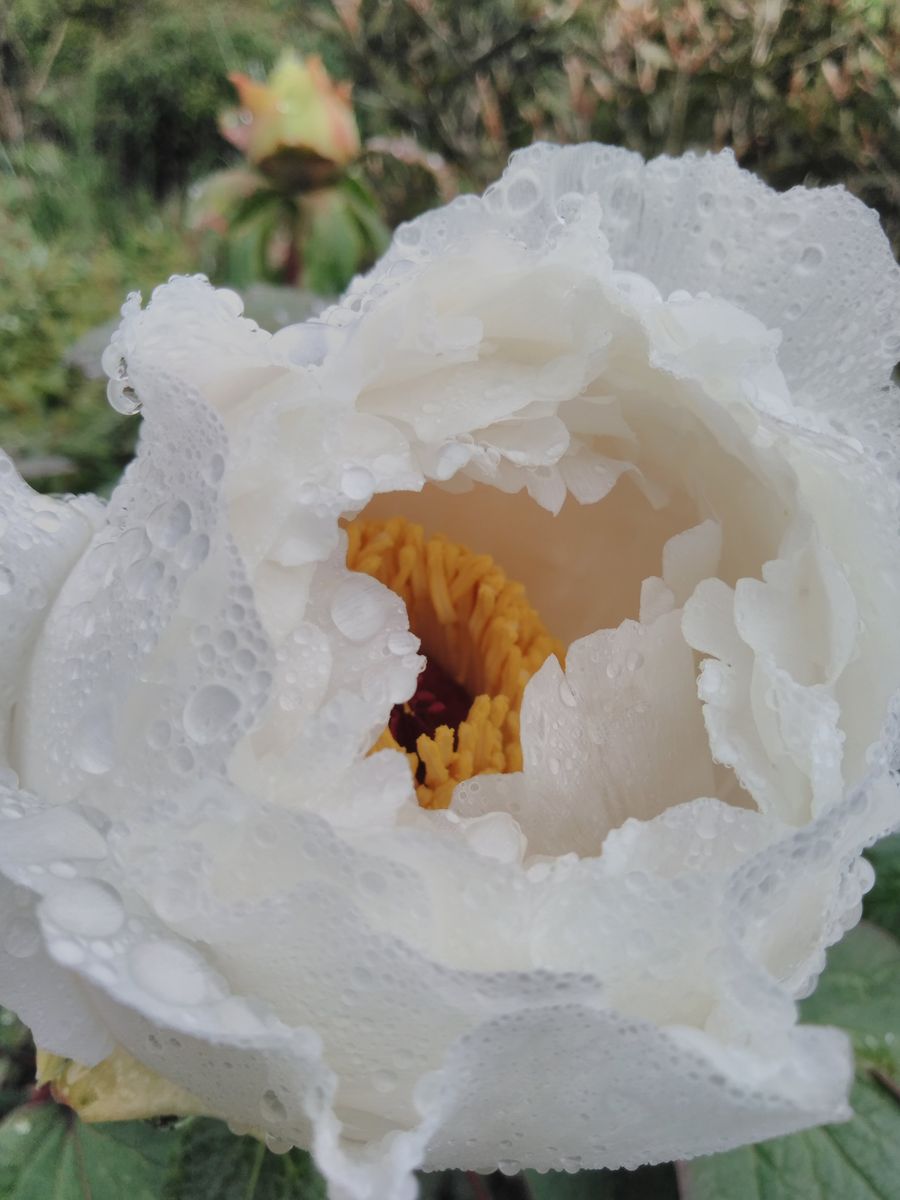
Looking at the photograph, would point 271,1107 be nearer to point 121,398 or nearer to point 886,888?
point 121,398

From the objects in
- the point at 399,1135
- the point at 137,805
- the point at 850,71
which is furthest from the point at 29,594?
the point at 850,71

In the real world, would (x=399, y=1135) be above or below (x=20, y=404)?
above

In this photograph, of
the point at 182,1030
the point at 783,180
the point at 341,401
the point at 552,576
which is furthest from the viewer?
the point at 783,180

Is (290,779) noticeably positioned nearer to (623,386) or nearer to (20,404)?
(623,386)

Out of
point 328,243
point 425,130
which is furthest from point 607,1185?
point 425,130

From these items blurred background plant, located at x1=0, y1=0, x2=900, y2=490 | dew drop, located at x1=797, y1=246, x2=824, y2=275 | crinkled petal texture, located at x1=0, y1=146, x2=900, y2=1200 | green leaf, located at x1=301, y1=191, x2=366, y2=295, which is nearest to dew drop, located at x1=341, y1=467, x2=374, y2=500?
crinkled petal texture, located at x1=0, y1=146, x2=900, y2=1200

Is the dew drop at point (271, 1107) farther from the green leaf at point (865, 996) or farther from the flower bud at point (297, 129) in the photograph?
the flower bud at point (297, 129)
